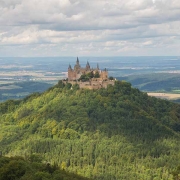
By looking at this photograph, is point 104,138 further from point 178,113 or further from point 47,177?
point 47,177

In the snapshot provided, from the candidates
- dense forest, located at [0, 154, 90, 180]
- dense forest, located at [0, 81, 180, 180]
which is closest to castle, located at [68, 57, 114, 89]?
dense forest, located at [0, 81, 180, 180]

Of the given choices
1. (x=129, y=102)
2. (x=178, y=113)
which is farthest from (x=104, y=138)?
(x=178, y=113)

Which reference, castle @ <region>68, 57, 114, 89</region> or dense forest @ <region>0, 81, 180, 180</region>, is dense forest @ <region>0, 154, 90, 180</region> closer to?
dense forest @ <region>0, 81, 180, 180</region>

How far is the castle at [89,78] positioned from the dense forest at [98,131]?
234 cm

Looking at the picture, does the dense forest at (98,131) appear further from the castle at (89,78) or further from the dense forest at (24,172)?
the dense forest at (24,172)

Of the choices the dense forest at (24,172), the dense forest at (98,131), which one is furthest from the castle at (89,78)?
the dense forest at (24,172)

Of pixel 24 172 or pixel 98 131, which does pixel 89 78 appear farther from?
pixel 24 172

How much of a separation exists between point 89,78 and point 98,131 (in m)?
27.9

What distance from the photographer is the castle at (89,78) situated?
119438 millimetres

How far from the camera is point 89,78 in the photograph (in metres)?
121

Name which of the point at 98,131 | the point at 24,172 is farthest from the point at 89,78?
the point at 24,172

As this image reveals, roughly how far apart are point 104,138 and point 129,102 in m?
24.0

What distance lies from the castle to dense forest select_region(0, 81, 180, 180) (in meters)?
2.34

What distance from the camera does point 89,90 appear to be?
384 feet
